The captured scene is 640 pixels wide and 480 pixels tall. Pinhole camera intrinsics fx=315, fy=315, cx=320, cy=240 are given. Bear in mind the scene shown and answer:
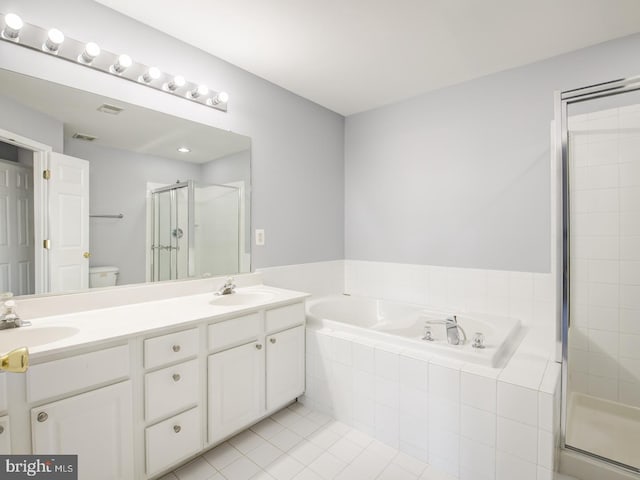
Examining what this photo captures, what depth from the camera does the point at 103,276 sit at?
1666 mm

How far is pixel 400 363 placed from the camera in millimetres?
1727

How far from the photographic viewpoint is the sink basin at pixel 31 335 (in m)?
1.22

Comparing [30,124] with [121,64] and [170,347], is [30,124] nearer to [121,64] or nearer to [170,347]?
[121,64]

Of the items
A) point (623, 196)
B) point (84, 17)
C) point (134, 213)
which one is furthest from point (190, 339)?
point (623, 196)

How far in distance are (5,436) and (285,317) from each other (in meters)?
1.26

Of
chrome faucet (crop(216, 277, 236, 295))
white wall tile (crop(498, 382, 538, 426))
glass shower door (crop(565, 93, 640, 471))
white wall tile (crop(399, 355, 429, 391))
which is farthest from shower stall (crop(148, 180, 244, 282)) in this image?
glass shower door (crop(565, 93, 640, 471))

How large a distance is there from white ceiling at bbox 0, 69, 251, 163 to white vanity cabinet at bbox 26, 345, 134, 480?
3.67 ft

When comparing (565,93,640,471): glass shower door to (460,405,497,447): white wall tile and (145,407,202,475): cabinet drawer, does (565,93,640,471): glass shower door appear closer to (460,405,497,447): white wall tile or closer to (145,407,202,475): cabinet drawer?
(460,405,497,447): white wall tile

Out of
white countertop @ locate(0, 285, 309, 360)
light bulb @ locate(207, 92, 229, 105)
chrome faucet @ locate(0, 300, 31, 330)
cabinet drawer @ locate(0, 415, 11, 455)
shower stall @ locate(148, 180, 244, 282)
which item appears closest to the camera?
cabinet drawer @ locate(0, 415, 11, 455)

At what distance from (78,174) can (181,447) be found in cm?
142

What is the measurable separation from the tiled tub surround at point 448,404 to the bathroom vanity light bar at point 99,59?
1769 mm

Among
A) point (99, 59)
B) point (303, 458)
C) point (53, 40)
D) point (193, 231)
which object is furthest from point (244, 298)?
point (53, 40)

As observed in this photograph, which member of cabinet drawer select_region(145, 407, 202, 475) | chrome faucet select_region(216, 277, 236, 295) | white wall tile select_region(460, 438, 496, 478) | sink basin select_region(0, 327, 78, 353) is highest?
chrome faucet select_region(216, 277, 236, 295)

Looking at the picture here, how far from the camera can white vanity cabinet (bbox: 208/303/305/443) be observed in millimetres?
1611
